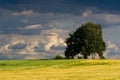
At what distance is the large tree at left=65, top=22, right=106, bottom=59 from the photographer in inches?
6260

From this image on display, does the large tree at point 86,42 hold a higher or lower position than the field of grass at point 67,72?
higher

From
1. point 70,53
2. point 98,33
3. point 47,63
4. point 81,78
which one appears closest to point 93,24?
point 98,33

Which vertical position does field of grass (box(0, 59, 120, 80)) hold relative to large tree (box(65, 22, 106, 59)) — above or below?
below

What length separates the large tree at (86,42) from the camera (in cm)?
15900

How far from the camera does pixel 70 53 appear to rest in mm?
162125

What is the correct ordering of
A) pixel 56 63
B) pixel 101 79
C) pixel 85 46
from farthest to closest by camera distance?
pixel 85 46, pixel 56 63, pixel 101 79

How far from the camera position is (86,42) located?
159 meters

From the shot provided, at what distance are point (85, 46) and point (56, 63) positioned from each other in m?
44.7

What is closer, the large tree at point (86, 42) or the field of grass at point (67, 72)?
the field of grass at point (67, 72)

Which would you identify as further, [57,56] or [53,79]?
[57,56]

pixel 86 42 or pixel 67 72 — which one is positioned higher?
pixel 86 42

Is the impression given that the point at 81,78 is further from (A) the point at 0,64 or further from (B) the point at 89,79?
(A) the point at 0,64

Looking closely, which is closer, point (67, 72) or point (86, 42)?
point (67, 72)

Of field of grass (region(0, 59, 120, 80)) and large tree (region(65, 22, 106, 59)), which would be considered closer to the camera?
field of grass (region(0, 59, 120, 80))
